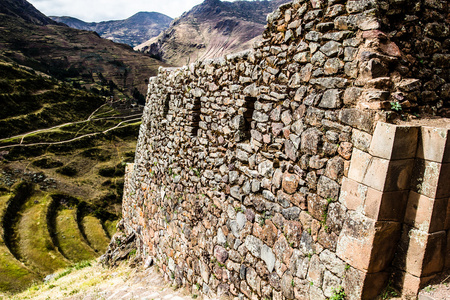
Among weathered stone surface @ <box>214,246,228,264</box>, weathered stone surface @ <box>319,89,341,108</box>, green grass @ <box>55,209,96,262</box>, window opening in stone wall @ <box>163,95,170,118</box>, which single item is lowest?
green grass @ <box>55,209,96,262</box>

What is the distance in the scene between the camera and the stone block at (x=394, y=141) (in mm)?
2812

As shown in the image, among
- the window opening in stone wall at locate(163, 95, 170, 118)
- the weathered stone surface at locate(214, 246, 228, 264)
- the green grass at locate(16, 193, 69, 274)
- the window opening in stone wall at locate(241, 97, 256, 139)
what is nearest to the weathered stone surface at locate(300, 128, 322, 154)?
the window opening in stone wall at locate(241, 97, 256, 139)

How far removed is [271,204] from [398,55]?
256 cm

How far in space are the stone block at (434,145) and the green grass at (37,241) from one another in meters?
36.1

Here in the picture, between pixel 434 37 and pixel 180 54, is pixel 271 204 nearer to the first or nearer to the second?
pixel 434 37

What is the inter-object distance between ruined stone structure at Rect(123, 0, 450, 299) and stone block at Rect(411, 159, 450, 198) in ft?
0.03

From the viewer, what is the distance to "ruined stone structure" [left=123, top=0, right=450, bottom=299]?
292 centimetres

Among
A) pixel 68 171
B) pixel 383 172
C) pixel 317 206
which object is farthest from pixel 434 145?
pixel 68 171

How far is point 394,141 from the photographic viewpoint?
281 cm

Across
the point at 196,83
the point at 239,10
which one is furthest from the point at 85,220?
the point at 239,10

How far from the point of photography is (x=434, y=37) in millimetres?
3330

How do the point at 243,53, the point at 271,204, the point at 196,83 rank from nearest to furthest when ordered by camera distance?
the point at 271,204 → the point at 243,53 → the point at 196,83

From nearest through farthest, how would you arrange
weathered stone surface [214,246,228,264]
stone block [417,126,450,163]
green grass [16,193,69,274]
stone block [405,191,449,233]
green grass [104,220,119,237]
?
1. stone block [417,126,450,163]
2. stone block [405,191,449,233]
3. weathered stone surface [214,246,228,264]
4. green grass [16,193,69,274]
5. green grass [104,220,119,237]

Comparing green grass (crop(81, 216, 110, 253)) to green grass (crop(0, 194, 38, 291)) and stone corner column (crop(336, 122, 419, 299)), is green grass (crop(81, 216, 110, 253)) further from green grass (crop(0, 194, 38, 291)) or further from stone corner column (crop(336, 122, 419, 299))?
stone corner column (crop(336, 122, 419, 299))
